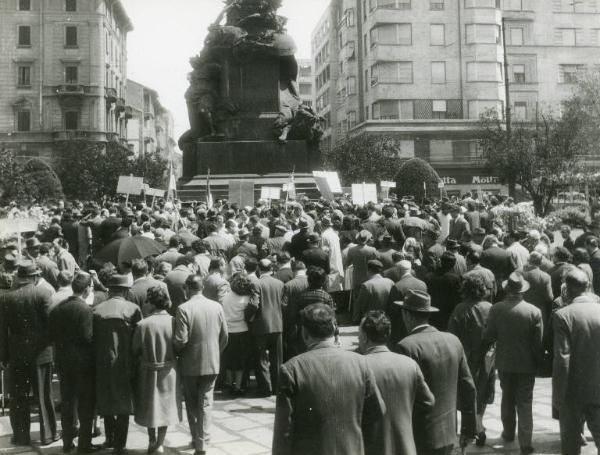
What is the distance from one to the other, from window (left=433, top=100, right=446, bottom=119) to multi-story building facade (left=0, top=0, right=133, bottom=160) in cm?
3131

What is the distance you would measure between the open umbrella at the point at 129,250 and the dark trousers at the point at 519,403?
197 inches

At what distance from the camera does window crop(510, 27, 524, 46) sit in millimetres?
65438

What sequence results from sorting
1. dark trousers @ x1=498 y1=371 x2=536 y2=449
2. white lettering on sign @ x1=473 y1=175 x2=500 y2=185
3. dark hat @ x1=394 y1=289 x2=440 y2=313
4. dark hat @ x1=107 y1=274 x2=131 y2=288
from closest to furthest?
dark hat @ x1=394 y1=289 x2=440 y2=313, dark trousers @ x1=498 y1=371 x2=536 y2=449, dark hat @ x1=107 y1=274 x2=131 y2=288, white lettering on sign @ x1=473 y1=175 x2=500 y2=185

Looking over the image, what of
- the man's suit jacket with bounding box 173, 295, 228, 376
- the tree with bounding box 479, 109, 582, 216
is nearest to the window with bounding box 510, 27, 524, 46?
the tree with bounding box 479, 109, 582, 216

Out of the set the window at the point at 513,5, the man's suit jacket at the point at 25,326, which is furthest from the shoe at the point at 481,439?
the window at the point at 513,5

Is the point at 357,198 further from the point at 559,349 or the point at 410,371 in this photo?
the point at 410,371

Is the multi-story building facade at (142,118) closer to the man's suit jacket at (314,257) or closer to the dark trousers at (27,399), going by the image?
the man's suit jacket at (314,257)

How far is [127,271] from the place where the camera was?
29.8ft

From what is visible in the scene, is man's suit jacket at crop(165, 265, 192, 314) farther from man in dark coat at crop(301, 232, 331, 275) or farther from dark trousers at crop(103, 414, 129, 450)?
dark trousers at crop(103, 414, 129, 450)

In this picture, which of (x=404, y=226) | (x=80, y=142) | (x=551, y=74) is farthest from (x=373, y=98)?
(x=404, y=226)

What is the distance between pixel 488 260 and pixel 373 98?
177 ft

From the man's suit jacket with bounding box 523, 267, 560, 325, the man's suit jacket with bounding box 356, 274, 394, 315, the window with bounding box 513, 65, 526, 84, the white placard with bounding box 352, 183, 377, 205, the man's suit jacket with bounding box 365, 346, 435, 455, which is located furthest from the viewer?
the window with bounding box 513, 65, 526, 84

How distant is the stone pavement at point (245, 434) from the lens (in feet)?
24.7

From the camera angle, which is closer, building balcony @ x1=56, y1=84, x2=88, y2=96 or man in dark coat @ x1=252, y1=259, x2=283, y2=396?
man in dark coat @ x1=252, y1=259, x2=283, y2=396
